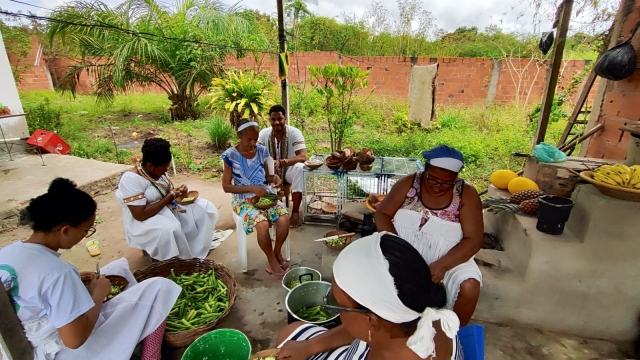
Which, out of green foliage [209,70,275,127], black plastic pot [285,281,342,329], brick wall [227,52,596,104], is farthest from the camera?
brick wall [227,52,596,104]

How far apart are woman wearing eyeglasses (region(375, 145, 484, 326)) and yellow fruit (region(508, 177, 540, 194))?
145cm

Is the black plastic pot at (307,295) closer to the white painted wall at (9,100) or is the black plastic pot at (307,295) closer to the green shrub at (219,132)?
the green shrub at (219,132)

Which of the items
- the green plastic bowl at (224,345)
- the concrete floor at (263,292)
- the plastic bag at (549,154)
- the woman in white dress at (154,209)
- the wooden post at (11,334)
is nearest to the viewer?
the wooden post at (11,334)

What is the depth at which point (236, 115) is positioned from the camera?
275 inches

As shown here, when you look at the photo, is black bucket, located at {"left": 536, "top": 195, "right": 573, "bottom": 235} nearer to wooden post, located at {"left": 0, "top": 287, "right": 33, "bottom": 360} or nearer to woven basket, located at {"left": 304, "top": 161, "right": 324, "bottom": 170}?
woven basket, located at {"left": 304, "top": 161, "right": 324, "bottom": 170}

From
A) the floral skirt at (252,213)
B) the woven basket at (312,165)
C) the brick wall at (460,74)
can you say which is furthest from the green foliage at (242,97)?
the floral skirt at (252,213)

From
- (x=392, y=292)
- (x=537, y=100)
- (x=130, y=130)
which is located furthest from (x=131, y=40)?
(x=537, y=100)

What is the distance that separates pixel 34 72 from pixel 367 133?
43.4 ft

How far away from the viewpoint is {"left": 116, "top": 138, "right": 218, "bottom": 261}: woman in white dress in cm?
281

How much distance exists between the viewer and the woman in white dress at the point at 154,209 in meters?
2.81

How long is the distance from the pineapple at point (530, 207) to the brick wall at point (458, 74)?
6.76m

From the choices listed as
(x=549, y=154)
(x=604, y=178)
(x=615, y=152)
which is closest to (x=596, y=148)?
(x=615, y=152)

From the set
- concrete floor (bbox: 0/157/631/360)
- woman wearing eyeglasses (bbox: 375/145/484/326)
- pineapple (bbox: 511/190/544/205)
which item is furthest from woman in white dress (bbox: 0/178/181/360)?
pineapple (bbox: 511/190/544/205)

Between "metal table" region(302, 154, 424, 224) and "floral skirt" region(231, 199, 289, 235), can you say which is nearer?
"floral skirt" region(231, 199, 289, 235)
